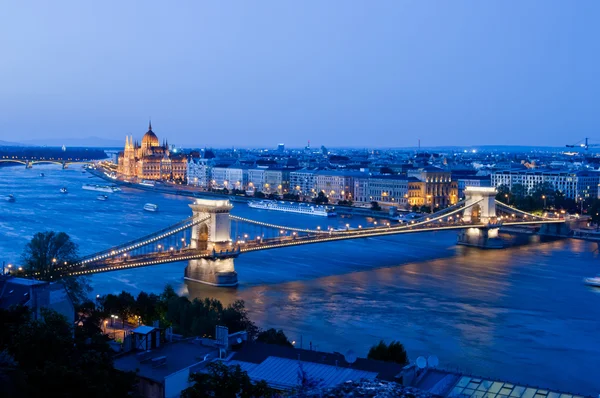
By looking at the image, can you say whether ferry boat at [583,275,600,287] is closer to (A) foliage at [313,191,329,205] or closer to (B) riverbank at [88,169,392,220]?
(B) riverbank at [88,169,392,220]

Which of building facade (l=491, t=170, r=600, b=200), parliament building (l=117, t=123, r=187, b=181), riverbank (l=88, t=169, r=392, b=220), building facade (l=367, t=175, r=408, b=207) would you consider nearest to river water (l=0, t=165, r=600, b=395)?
riverbank (l=88, t=169, r=392, b=220)

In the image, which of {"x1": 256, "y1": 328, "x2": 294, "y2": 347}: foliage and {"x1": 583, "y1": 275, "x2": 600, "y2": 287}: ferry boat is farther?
{"x1": 583, "y1": 275, "x2": 600, "y2": 287}: ferry boat

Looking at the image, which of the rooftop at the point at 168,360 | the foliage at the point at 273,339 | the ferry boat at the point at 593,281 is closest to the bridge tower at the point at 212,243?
the foliage at the point at 273,339

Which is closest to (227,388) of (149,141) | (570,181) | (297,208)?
(297,208)

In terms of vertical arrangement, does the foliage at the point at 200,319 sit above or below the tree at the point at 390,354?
above

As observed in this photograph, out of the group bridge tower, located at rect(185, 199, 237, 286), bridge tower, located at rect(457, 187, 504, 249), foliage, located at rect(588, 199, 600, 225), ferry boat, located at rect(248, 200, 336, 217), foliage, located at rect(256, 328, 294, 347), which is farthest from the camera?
ferry boat, located at rect(248, 200, 336, 217)

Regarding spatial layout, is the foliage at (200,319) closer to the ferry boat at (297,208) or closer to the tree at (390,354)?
the tree at (390,354)

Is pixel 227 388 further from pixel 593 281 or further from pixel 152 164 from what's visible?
pixel 152 164

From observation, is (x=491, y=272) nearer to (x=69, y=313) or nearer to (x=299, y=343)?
(x=299, y=343)
